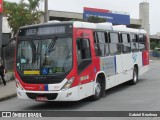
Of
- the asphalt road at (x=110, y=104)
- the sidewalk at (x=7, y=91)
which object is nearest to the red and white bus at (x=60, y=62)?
the asphalt road at (x=110, y=104)

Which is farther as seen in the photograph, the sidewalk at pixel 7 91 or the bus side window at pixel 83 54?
the sidewalk at pixel 7 91

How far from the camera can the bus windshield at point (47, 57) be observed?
1245 cm

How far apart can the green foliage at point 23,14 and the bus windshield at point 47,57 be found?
20667mm

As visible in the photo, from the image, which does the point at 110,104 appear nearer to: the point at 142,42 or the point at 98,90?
the point at 98,90

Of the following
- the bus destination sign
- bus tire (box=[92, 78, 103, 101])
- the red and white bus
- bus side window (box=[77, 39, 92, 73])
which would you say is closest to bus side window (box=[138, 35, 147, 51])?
the red and white bus

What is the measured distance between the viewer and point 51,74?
40.7 ft

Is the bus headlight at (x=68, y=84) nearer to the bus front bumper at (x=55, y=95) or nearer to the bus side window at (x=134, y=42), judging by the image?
the bus front bumper at (x=55, y=95)

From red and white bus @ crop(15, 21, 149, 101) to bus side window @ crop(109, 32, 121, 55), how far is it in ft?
3.97

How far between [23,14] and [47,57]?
2301cm

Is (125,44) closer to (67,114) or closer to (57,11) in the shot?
(67,114)

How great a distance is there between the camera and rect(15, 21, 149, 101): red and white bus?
12.4m

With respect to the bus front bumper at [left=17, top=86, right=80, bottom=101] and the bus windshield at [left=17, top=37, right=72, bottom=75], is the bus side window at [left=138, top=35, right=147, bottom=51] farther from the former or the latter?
the bus front bumper at [left=17, top=86, right=80, bottom=101]

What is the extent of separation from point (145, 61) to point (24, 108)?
10.3 meters

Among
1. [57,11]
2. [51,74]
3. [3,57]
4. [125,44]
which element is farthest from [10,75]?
[57,11]
